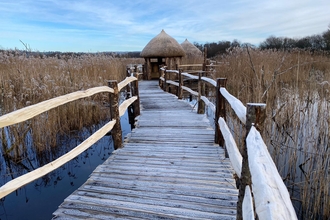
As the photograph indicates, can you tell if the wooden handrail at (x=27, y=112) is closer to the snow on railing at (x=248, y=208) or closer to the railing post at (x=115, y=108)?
the railing post at (x=115, y=108)

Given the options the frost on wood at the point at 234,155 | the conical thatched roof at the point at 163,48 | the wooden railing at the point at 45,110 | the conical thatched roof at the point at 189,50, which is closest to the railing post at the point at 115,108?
the wooden railing at the point at 45,110

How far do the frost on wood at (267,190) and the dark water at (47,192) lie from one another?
122 inches

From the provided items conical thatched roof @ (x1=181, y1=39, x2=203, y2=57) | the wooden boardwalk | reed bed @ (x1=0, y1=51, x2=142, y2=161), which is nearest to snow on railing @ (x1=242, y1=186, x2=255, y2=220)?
the wooden boardwalk

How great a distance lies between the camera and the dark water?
3.19 m

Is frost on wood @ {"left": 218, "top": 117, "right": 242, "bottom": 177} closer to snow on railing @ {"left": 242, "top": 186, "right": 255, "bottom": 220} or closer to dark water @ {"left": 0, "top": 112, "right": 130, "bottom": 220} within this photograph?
snow on railing @ {"left": 242, "top": 186, "right": 255, "bottom": 220}

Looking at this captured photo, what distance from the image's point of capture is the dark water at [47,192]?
3191 millimetres

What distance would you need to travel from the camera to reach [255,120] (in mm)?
1605

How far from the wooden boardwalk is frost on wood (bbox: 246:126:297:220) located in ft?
3.85

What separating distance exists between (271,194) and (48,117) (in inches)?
188

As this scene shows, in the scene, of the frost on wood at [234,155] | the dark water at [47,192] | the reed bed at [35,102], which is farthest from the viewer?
the reed bed at [35,102]

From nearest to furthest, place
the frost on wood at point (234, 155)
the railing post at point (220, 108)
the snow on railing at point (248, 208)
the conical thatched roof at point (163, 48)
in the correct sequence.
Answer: the snow on railing at point (248, 208)
the frost on wood at point (234, 155)
the railing post at point (220, 108)
the conical thatched roof at point (163, 48)

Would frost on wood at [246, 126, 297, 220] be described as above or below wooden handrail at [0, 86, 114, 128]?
below

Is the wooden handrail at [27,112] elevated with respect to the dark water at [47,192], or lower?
elevated

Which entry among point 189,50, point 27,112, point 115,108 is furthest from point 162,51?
point 27,112
